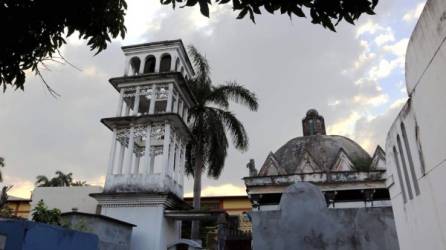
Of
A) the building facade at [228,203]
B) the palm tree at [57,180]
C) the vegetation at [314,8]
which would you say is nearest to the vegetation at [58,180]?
the palm tree at [57,180]

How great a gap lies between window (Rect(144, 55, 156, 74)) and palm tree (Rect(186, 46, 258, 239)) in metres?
2.28

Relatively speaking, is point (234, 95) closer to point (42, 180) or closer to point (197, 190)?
point (197, 190)

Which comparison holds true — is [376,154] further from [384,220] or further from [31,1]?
[31,1]

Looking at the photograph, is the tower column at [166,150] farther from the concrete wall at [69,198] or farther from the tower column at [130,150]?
the concrete wall at [69,198]

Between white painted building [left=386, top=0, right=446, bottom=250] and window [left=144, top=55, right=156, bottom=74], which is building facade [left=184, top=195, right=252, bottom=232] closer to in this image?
window [left=144, top=55, right=156, bottom=74]

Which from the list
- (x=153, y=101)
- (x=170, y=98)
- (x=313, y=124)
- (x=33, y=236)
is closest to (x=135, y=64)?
(x=153, y=101)

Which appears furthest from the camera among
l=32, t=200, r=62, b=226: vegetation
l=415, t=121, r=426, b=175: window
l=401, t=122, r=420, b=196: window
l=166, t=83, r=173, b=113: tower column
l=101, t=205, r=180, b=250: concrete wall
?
l=166, t=83, r=173, b=113: tower column

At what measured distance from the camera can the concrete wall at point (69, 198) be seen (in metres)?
21.9

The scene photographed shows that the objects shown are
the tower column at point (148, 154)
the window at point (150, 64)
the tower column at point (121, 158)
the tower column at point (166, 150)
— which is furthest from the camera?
the window at point (150, 64)

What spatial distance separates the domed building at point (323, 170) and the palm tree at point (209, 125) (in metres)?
2.53

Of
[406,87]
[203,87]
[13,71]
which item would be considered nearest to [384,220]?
[406,87]

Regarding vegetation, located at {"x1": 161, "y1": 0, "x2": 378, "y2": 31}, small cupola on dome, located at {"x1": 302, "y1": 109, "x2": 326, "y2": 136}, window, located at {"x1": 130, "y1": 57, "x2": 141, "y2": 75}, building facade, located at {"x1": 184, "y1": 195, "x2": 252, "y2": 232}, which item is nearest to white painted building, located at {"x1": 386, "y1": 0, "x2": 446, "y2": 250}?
vegetation, located at {"x1": 161, "y1": 0, "x2": 378, "y2": 31}

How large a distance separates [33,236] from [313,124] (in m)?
25.9

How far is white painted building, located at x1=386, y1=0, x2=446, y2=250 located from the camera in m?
4.35
